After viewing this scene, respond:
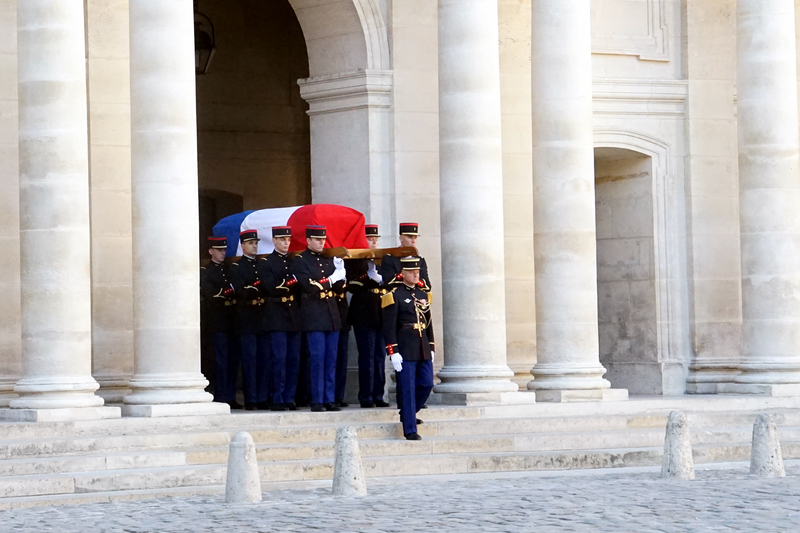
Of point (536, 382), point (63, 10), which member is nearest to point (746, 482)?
point (536, 382)

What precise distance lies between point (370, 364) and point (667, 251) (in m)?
6.79

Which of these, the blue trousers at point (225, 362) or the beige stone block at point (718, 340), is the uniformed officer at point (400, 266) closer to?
the blue trousers at point (225, 362)

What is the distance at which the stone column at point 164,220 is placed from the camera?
18297 millimetres

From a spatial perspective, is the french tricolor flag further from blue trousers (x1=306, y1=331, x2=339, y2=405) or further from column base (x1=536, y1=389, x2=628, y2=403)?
column base (x1=536, y1=389, x2=628, y2=403)

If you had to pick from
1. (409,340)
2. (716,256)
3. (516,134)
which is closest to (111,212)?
(409,340)

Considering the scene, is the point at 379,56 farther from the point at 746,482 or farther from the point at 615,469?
the point at 746,482

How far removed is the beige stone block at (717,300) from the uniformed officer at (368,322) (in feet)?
22.0

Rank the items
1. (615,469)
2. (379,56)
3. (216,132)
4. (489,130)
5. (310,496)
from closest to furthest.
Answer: (310,496), (615,469), (489,130), (379,56), (216,132)

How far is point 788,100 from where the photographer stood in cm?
2317

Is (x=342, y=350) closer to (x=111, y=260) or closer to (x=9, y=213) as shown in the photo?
(x=111, y=260)

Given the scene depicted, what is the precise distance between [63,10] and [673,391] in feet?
38.4

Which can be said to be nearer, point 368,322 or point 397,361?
point 397,361

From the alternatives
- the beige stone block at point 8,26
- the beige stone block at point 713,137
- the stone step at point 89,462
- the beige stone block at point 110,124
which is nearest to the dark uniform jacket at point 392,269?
the stone step at point 89,462

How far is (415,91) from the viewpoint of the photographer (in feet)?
75.9
